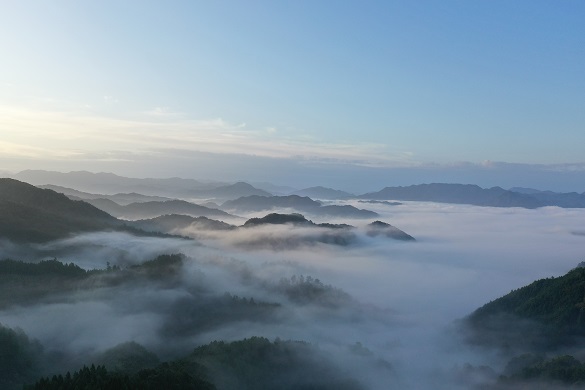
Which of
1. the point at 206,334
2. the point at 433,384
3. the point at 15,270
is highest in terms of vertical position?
the point at 15,270

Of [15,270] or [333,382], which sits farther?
[15,270]

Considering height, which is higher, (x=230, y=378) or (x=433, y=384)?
(x=230, y=378)

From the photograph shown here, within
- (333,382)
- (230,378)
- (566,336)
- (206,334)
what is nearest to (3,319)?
(206,334)

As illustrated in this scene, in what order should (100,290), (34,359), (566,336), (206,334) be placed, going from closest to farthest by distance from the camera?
(34,359) → (206,334) → (566,336) → (100,290)

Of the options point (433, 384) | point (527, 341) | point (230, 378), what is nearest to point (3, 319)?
point (230, 378)

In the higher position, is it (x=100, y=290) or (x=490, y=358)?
(x=100, y=290)

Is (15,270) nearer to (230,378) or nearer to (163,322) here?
(163,322)

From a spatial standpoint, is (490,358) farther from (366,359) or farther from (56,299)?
(56,299)

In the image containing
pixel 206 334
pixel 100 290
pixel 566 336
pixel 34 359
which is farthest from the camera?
pixel 100 290

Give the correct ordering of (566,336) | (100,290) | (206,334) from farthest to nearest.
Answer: (100,290), (566,336), (206,334)
